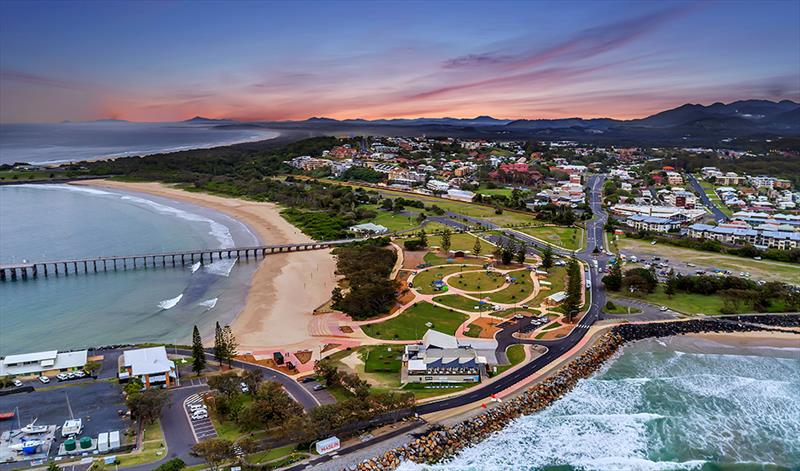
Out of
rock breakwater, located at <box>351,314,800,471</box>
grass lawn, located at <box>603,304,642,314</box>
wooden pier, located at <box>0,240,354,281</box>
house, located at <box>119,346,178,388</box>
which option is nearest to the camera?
rock breakwater, located at <box>351,314,800,471</box>

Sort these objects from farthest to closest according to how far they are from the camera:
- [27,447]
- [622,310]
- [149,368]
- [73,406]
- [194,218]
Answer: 1. [194,218]
2. [622,310]
3. [149,368]
4. [73,406]
5. [27,447]

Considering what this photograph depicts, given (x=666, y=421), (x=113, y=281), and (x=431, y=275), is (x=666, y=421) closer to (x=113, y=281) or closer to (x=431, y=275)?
(x=431, y=275)

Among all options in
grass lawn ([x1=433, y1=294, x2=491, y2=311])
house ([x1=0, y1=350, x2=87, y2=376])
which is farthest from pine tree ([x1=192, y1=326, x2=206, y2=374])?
grass lawn ([x1=433, y1=294, x2=491, y2=311])

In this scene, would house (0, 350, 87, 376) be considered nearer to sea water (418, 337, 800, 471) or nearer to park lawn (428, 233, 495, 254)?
sea water (418, 337, 800, 471)

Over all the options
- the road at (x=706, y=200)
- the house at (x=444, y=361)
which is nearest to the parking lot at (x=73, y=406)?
the house at (x=444, y=361)

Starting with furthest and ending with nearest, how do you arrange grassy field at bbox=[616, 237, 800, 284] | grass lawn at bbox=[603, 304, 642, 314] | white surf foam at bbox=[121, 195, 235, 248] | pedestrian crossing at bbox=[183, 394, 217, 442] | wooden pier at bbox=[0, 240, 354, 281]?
white surf foam at bbox=[121, 195, 235, 248] < wooden pier at bbox=[0, 240, 354, 281] < grassy field at bbox=[616, 237, 800, 284] < grass lawn at bbox=[603, 304, 642, 314] < pedestrian crossing at bbox=[183, 394, 217, 442]

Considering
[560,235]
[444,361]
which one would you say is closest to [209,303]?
[444,361]
